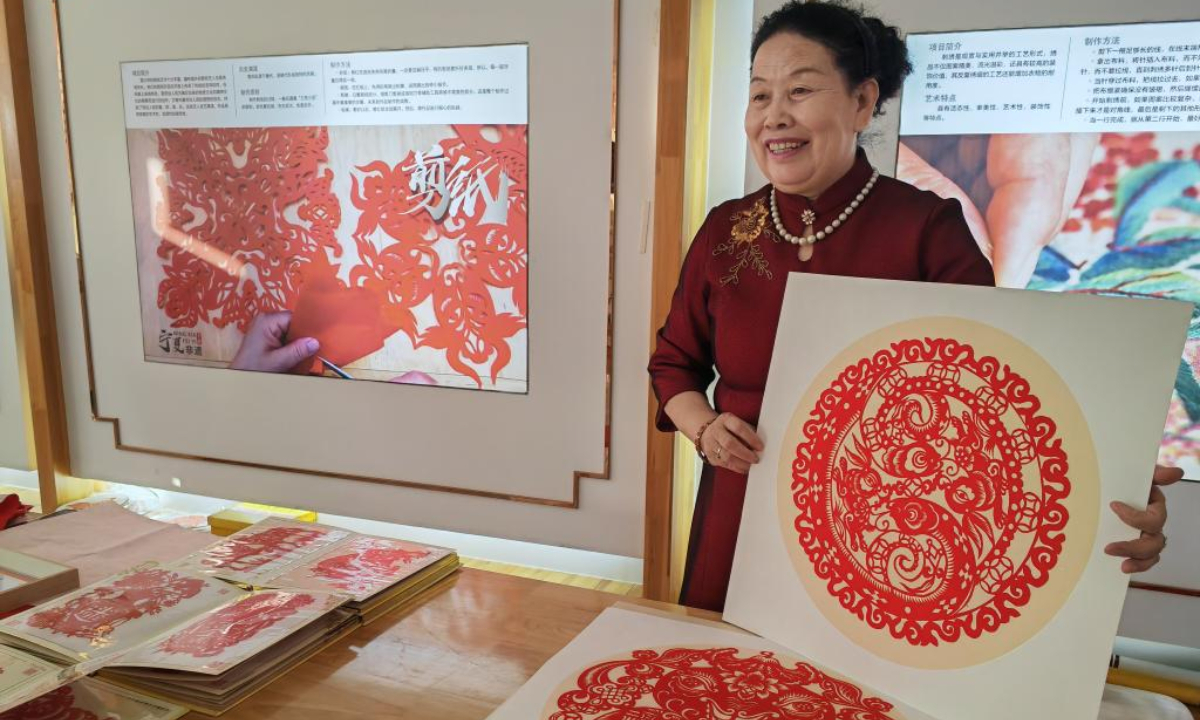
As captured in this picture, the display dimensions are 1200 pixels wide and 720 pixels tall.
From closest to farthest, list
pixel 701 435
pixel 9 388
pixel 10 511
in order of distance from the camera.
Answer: pixel 701 435 < pixel 10 511 < pixel 9 388

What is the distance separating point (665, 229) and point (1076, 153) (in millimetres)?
946

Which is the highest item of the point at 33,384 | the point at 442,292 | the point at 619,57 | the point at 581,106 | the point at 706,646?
the point at 619,57

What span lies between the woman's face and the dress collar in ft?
0.03

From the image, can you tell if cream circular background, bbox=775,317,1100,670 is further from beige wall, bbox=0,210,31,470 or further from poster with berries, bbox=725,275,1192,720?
beige wall, bbox=0,210,31,470

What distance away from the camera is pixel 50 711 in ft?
2.30

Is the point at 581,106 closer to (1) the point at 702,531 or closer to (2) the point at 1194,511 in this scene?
(1) the point at 702,531

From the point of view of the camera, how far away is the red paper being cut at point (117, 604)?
2.72 ft

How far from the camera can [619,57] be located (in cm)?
197

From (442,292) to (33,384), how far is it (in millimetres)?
1779

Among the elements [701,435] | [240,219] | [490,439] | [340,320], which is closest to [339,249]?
[340,320]

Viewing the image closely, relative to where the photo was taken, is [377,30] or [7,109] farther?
[7,109]

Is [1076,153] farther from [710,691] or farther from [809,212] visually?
[710,691]

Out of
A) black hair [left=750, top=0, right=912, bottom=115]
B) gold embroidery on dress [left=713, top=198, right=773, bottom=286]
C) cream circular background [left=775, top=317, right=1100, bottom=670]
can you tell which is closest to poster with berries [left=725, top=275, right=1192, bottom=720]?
cream circular background [left=775, top=317, right=1100, bottom=670]

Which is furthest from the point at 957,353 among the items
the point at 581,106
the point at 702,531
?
the point at 581,106
